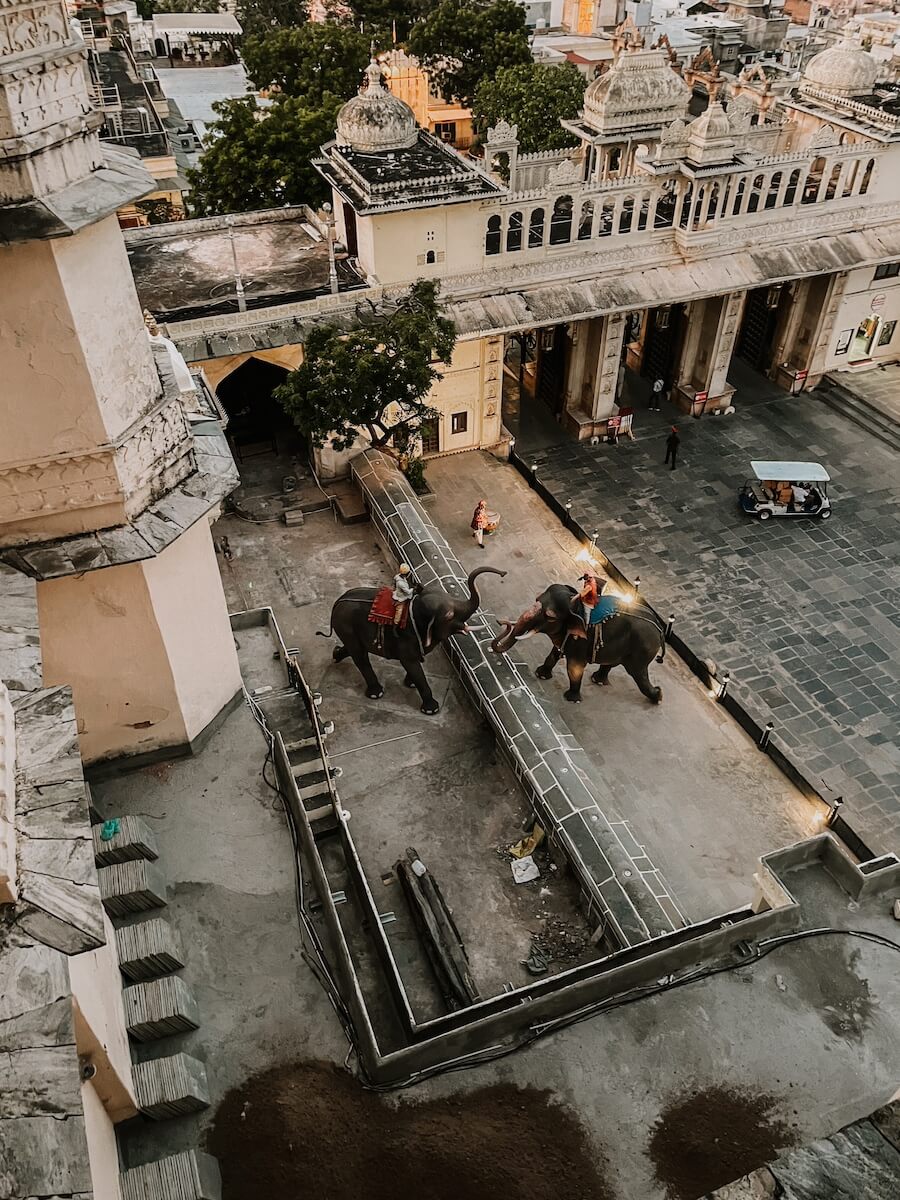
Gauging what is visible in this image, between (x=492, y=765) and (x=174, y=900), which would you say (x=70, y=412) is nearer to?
(x=174, y=900)

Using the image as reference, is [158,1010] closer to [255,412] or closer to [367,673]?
[367,673]

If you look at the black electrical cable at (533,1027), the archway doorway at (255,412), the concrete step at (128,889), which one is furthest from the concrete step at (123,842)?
the archway doorway at (255,412)

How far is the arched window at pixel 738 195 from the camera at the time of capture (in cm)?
2924

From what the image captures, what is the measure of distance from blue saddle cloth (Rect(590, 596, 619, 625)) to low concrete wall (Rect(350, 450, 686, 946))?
80.0 inches

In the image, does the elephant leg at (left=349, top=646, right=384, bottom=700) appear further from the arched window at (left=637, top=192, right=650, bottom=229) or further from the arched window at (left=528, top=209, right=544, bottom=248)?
the arched window at (left=637, top=192, right=650, bottom=229)

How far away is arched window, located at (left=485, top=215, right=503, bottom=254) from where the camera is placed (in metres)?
26.7

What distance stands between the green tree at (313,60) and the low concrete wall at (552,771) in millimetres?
29227

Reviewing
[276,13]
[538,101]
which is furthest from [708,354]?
[276,13]

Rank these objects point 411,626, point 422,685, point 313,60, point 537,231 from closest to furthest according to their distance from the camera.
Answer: point 411,626 → point 422,685 → point 537,231 → point 313,60

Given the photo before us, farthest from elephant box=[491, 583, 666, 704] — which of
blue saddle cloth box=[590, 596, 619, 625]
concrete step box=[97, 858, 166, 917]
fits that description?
concrete step box=[97, 858, 166, 917]

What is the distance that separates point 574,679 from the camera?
21.1 metres

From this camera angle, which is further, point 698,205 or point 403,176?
point 698,205

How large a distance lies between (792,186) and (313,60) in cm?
2507

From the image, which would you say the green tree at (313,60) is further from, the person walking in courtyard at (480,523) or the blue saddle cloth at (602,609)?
the blue saddle cloth at (602,609)
